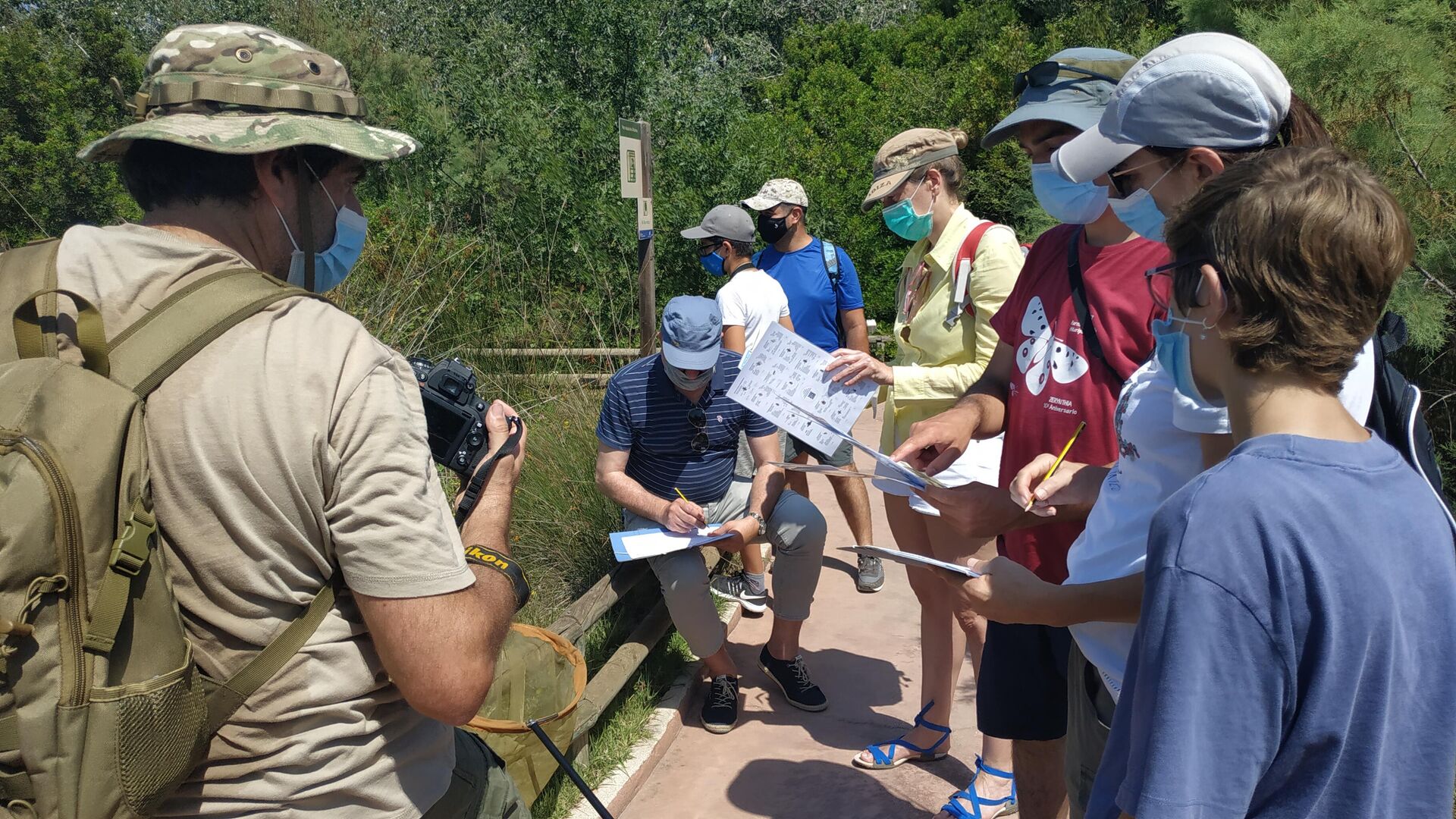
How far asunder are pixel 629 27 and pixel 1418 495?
10.6m

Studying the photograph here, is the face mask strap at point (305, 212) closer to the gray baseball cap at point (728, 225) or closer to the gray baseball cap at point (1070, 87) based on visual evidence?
the gray baseball cap at point (1070, 87)

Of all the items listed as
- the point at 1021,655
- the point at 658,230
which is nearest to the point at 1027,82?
the point at 1021,655

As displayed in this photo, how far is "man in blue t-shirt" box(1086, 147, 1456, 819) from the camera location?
1218 mm

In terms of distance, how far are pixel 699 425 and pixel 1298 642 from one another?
10.1 ft

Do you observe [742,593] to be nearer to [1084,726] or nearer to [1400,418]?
[1084,726]

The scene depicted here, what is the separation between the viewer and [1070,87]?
2631 mm

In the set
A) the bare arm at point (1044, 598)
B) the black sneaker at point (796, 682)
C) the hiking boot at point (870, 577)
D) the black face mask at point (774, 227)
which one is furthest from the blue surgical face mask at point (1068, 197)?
the black face mask at point (774, 227)

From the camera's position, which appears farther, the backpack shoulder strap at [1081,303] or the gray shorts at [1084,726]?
the backpack shoulder strap at [1081,303]

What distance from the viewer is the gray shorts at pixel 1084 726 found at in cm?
198

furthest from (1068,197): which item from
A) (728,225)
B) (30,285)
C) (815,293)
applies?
(728,225)

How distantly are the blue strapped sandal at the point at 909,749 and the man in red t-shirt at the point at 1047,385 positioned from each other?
975 mm

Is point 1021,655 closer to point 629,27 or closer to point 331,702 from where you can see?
point 331,702

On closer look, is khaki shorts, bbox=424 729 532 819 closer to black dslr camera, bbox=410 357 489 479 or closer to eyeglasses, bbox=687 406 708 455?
black dslr camera, bbox=410 357 489 479

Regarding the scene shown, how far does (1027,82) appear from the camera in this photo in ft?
9.04
